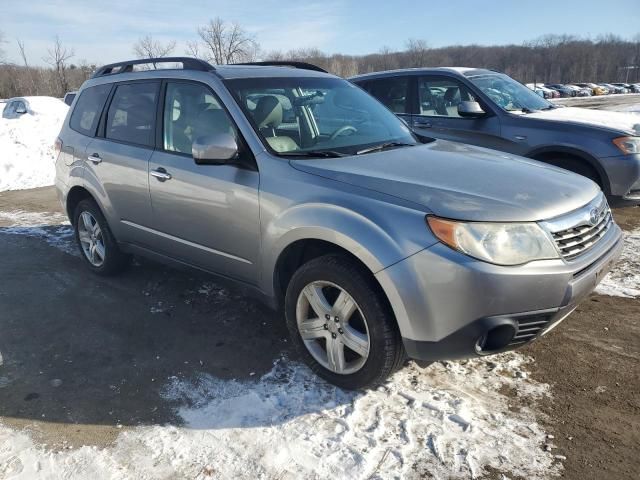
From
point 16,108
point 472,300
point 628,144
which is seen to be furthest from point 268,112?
point 16,108

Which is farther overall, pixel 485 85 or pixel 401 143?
pixel 485 85

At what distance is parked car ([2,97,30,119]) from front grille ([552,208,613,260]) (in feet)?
57.1

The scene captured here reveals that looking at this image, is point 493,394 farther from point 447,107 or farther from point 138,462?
point 447,107

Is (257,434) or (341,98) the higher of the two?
(341,98)

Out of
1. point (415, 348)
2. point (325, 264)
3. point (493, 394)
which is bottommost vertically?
point (493, 394)

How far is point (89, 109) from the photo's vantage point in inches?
185

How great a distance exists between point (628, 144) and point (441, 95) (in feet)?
7.07

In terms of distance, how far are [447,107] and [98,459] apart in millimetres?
5348

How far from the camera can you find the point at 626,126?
217 inches

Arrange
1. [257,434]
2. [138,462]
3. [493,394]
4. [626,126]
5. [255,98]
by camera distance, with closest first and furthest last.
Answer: [138,462] → [257,434] → [493,394] → [255,98] → [626,126]

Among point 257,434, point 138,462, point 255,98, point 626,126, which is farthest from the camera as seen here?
point 626,126

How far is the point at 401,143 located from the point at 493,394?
1753 millimetres

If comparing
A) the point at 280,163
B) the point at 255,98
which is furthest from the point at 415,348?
the point at 255,98

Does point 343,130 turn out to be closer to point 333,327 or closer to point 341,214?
point 341,214
